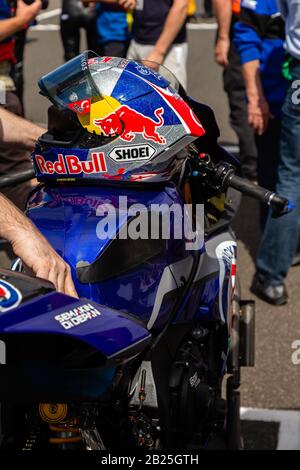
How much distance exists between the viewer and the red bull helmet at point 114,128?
94.4 inches

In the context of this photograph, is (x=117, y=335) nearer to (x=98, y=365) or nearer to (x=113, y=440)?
(x=98, y=365)

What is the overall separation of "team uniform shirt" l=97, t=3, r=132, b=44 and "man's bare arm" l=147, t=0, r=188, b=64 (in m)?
0.58

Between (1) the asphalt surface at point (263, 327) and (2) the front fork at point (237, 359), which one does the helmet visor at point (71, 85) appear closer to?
(2) the front fork at point (237, 359)

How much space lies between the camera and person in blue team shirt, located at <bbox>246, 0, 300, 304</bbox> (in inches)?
161

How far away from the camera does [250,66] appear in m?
4.69

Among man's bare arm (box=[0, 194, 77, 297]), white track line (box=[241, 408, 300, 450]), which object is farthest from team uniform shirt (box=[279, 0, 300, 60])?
man's bare arm (box=[0, 194, 77, 297])

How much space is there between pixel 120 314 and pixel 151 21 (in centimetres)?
388

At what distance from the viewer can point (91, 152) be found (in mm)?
2408

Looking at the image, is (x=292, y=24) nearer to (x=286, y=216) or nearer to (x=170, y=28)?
(x=286, y=216)

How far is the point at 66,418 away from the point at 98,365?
0.99ft

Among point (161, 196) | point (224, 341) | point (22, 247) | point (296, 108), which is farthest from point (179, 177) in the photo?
point (296, 108)

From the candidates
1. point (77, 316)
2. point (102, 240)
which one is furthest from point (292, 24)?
point (77, 316)

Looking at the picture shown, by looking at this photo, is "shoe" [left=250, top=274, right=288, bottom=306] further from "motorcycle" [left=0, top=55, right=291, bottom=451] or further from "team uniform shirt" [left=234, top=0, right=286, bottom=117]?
"motorcycle" [left=0, top=55, right=291, bottom=451]

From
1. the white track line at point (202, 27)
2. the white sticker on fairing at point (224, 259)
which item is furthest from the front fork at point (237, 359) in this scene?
the white track line at point (202, 27)
